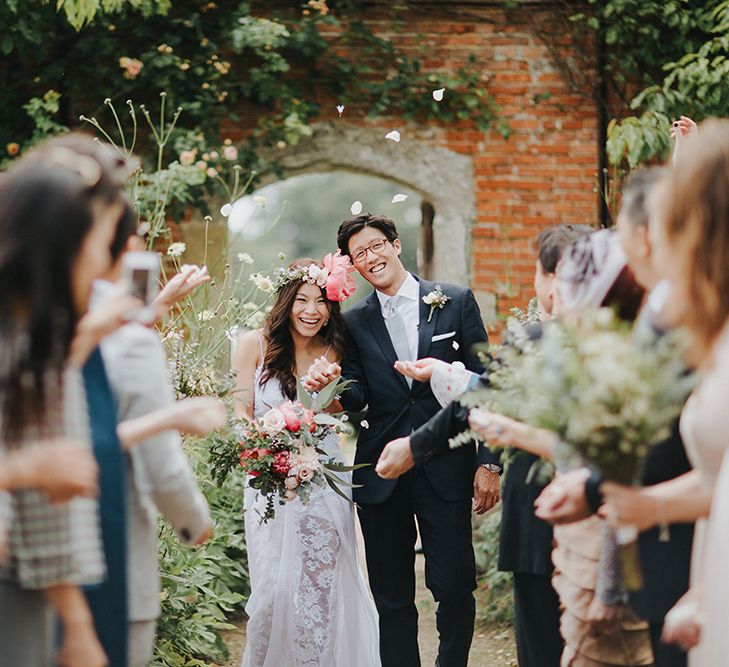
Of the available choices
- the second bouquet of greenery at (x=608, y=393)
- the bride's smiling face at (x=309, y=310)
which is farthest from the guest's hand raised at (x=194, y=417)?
the bride's smiling face at (x=309, y=310)

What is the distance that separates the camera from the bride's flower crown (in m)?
4.76

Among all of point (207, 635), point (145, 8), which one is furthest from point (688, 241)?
point (145, 8)

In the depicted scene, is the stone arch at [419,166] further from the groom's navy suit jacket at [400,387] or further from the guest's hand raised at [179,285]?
the guest's hand raised at [179,285]

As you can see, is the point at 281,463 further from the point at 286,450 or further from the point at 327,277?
the point at 327,277

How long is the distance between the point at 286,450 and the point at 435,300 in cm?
96

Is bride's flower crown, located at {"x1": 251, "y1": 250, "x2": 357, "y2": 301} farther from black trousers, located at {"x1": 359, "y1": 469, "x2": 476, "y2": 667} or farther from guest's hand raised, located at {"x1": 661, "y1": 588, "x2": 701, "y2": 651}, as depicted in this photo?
guest's hand raised, located at {"x1": 661, "y1": 588, "x2": 701, "y2": 651}

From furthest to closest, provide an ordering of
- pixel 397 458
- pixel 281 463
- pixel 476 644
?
pixel 476 644 < pixel 281 463 < pixel 397 458

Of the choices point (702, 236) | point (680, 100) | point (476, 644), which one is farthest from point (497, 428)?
point (680, 100)

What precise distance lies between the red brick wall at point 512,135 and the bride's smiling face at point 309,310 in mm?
3387

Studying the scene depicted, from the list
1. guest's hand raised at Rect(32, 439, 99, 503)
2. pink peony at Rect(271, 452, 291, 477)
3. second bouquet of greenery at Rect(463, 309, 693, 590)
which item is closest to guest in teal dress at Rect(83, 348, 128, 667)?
guest's hand raised at Rect(32, 439, 99, 503)

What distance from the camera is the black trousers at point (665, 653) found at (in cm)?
273

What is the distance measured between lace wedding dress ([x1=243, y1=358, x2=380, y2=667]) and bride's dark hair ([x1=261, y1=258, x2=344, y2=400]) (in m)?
0.06

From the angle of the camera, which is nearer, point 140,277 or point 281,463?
point 140,277

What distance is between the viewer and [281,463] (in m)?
4.41
